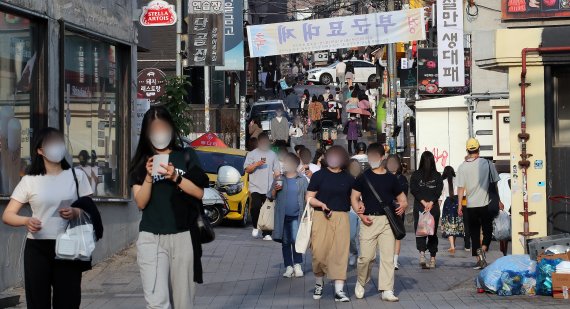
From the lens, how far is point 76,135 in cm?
1459

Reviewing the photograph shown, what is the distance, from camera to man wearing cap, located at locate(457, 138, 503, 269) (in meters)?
14.9

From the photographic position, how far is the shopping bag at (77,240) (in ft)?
24.6

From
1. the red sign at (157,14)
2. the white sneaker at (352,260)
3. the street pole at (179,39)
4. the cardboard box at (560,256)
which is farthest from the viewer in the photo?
the street pole at (179,39)

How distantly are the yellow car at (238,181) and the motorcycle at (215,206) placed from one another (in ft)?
1.51

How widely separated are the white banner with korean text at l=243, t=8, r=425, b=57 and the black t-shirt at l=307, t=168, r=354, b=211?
15191mm

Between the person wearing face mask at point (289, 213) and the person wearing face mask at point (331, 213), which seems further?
the person wearing face mask at point (289, 213)

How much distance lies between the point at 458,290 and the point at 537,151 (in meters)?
2.02

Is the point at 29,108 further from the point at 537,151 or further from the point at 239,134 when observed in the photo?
the point at 239,134

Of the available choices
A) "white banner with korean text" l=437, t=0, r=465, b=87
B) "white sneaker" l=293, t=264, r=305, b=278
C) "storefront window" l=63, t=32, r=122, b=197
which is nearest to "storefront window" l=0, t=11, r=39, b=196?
"storefront window" l=63, t=32, r=122, b=197

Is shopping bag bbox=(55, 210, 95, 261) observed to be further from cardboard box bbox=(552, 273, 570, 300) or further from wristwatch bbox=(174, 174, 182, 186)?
cardboard box bbox=(552, 273, 570, 300)

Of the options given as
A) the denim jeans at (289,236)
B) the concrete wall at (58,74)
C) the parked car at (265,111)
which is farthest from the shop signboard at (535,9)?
the parked car at (265,111)

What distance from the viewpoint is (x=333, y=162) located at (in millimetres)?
11992

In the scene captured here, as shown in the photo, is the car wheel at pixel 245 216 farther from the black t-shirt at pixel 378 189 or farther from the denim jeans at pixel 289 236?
the black t-shirt at pixel 378 189

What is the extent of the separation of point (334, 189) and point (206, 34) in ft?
59.1
